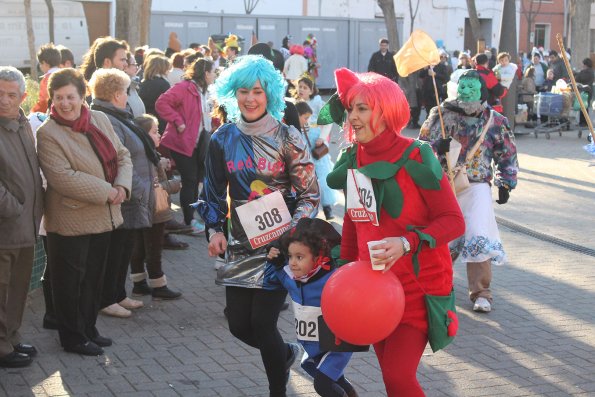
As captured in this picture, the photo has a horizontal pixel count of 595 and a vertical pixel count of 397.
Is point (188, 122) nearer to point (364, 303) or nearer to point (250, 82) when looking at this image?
point (250, 82)

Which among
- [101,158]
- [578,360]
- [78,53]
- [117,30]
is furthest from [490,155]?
[78,53]

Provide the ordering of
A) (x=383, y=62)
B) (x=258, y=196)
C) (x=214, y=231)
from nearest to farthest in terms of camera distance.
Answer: (x=258, y=196) → (x=214, y=231) → (x=383, y=62)

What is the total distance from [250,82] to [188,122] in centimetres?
526

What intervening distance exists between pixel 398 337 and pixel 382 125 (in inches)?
34.9

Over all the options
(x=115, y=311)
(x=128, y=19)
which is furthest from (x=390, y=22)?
(x=115, y=311)

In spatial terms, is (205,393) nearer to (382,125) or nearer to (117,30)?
(382,125)

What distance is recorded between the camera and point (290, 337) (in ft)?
22.1

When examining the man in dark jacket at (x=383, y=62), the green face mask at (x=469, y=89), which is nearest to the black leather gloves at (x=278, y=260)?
the green face mask at (x=469, y=89)

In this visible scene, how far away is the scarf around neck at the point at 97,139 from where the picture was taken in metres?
5.95

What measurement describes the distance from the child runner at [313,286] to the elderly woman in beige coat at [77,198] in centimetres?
177

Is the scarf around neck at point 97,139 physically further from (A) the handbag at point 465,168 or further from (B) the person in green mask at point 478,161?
(A) the handbag at point 465,168

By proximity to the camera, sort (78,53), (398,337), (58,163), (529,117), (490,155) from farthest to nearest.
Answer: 1. (78,53)
2. (529,117)
3. (490,155)
4. (58,163)
5. (398,337)

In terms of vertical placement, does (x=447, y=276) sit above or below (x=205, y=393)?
above

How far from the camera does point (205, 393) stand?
5.52 m
